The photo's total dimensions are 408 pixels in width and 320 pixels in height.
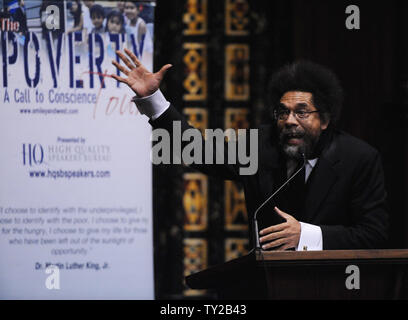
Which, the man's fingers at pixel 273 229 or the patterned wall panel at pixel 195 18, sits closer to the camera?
the man's fingers at pixel 273 229

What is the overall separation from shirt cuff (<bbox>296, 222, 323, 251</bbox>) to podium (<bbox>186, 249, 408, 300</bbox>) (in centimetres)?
31

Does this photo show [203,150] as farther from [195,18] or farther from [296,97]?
[195,18]

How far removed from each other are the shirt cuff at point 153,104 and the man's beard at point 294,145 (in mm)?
532

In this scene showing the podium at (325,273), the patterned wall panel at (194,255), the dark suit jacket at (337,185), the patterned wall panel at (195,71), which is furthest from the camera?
the patterned wall panel at (195,71)

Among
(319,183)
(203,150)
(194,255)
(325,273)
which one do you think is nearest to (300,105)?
(319,183)

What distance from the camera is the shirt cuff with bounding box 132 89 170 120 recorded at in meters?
3.57

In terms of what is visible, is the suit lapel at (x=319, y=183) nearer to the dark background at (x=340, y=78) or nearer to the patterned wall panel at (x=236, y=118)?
the dark background at (x=340, y=78)

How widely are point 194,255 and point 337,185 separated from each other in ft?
8.84

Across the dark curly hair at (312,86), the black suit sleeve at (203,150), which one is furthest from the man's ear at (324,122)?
the black suit sleeve at (203,150)

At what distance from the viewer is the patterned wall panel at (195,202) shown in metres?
6.19

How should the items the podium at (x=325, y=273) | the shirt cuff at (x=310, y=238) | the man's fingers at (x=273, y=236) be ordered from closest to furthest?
the podium at (x=325, y=273), the man's fingers at (x=273, y=236), the shirt cuff at (x=310, y=238)

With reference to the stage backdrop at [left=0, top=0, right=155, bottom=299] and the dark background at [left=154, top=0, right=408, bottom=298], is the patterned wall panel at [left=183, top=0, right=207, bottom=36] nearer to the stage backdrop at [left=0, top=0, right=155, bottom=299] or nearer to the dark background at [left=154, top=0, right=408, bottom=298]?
the dark background at [left=154, top=0, right=408, bottom=298]

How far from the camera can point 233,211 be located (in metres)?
6.23
